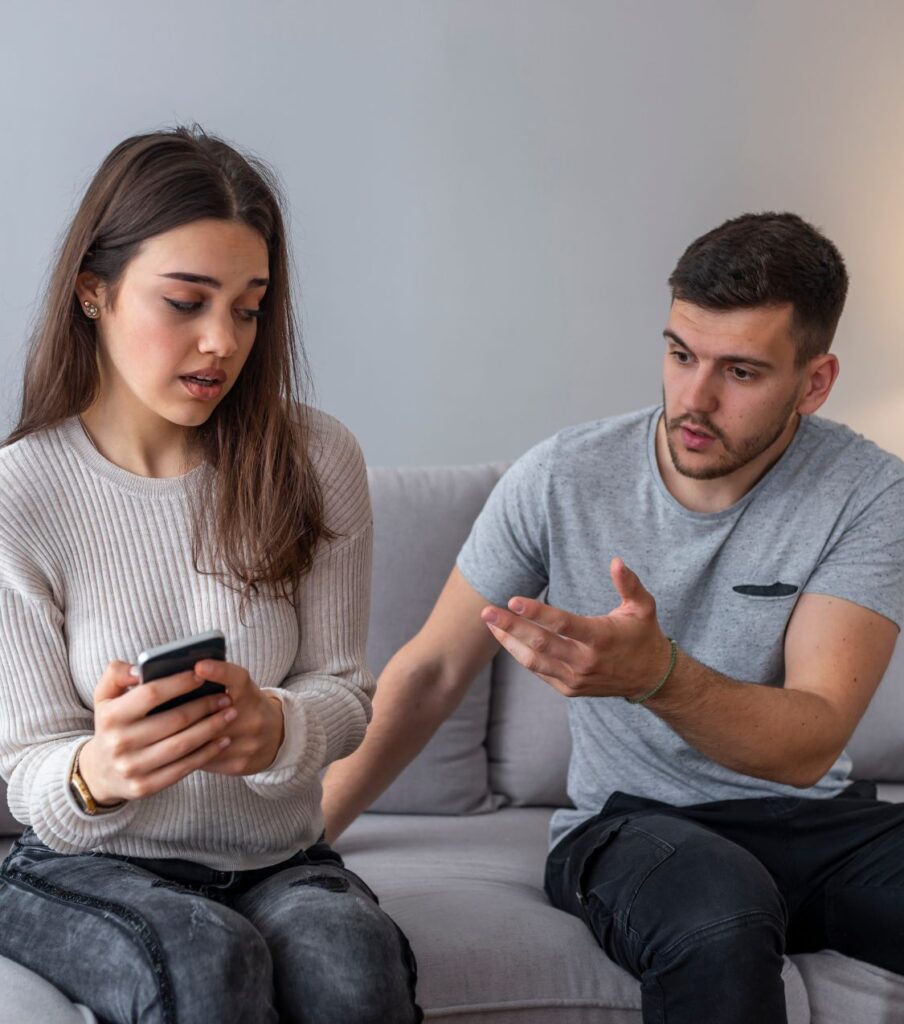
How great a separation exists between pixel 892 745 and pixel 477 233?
1.26m

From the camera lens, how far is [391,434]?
2633 mm

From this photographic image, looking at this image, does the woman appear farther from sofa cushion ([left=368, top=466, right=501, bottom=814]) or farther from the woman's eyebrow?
sofa cushion ([left=368, top=466, right=501, bottom=814])

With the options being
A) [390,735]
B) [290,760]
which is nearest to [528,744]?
[390,735]

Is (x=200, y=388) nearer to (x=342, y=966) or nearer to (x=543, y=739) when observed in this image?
(x=342, y=966)

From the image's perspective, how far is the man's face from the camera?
1.68 meters

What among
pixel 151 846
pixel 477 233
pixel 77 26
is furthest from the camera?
pixel 477 233

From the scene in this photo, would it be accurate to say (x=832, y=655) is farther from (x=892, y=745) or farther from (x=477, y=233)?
(x=477, y=233)

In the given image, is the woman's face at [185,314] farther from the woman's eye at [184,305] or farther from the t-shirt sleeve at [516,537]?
the t-shirt sleeve at [516,537]

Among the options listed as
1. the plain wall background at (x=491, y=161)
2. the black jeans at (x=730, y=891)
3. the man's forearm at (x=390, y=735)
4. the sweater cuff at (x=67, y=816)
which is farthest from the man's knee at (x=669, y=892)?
the plain wall background at (x=491, y=161)

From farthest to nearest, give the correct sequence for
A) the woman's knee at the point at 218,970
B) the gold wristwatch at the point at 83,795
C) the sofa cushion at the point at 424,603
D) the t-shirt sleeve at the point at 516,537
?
the sofa cushion at the point at 424,603, the t-shirt sleeve at the point at 516,537, the gold wristwatch at the point at 83,795, the woman's knee at the point at 218,970

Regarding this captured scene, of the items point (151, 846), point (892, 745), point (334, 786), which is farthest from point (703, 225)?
point (151, 846)

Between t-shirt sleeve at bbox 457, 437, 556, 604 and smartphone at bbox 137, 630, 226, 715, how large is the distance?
66 cm

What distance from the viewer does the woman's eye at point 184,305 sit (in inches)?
52.7

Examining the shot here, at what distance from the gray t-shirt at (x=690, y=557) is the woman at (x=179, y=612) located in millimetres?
346
